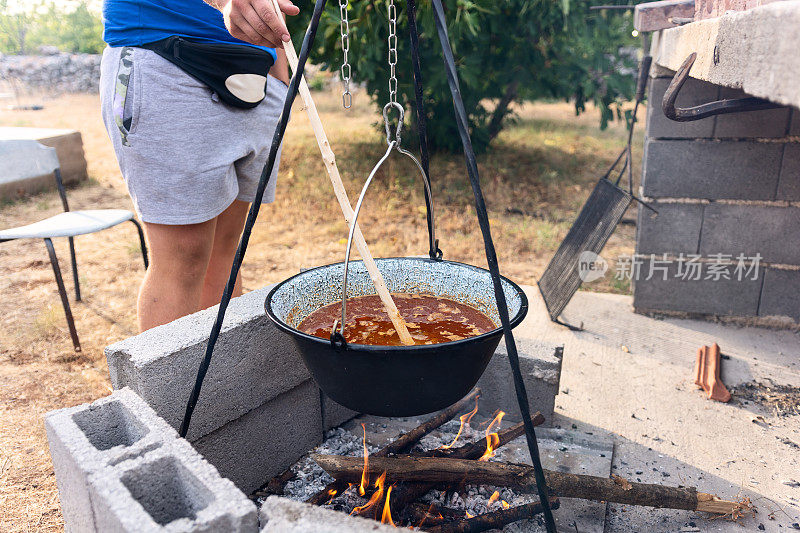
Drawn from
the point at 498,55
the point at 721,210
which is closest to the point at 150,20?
the point at 721,210

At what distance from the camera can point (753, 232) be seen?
3.49m

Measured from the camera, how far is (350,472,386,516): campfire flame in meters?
1.90

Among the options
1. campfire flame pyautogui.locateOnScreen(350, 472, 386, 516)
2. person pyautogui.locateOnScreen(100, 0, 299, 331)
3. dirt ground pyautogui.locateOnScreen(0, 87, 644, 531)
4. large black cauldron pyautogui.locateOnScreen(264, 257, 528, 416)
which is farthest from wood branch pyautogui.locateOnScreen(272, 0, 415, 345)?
dirt ground pyautogui.locateOnScreen(0, 87, 644, 531)

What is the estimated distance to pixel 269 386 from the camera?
215 cm

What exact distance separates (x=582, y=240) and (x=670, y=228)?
1.68 feet

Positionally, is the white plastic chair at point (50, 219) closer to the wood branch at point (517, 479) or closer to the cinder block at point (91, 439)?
the cinder block at point (91, 439)

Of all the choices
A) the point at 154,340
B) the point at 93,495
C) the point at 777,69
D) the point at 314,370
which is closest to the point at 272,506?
the point at 93,495

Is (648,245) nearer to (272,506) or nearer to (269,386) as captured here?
(269,386)

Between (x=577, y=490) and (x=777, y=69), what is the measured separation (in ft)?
4.55

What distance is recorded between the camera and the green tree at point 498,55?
5.25 metres

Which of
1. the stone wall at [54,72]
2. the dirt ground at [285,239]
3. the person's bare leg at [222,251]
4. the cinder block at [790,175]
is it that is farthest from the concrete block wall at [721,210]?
the stone wall at [54,72]

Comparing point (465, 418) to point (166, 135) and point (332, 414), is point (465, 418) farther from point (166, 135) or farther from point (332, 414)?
point (166, 135)

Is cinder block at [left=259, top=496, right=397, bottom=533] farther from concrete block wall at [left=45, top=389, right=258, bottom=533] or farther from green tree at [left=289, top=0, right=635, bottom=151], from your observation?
green tree at [left=289, top=0, right=635, bottom=151]

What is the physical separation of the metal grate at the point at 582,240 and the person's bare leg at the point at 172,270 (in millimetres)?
2217
